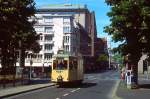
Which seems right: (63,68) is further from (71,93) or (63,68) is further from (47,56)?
(47,56)

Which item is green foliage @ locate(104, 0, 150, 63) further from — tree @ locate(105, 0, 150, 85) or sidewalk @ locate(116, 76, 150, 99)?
sidewalk @ locate(116, 76, 150, 99)

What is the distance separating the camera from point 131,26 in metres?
41.8

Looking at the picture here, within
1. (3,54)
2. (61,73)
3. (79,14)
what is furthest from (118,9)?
(79,14)

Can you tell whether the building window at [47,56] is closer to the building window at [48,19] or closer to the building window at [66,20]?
the building window at [48,19]

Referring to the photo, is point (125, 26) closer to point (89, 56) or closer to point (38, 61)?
point (38, 61)

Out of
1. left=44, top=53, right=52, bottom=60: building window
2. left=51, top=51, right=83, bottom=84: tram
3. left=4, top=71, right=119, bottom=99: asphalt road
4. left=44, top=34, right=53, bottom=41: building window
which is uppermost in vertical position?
left=44, top=34, right=53, bottom=41: building window

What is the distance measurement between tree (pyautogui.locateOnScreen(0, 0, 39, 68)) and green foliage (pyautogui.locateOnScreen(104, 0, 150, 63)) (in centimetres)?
1223

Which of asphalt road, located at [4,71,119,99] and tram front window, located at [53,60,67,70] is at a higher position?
tram front window, located at [53,60,67,70]

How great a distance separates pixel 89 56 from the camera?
598 feet

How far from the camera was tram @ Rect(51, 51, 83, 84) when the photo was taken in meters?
46.6

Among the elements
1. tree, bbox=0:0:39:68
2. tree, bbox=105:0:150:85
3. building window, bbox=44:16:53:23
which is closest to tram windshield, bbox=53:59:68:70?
tree, bbox=105:0:150:85

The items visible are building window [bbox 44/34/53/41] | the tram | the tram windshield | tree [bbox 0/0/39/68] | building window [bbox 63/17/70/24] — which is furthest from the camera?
building window [bbox 63/17/70/24]

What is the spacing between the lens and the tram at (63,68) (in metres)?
46.6

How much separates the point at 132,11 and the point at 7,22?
15.6 meters
